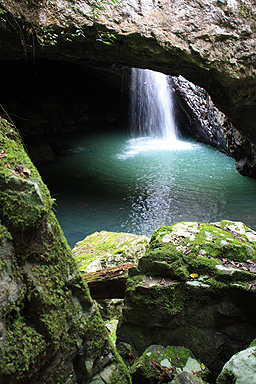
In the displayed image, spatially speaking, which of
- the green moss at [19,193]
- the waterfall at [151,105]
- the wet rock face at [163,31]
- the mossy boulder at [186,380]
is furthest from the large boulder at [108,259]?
the waterfall at [151,105]

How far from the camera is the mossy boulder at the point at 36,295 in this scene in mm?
1328

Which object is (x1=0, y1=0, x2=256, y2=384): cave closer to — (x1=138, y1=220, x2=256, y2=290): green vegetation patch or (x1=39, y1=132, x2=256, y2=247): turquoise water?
(x1=39, y1=132, x2=256, y2=247): turquoise water

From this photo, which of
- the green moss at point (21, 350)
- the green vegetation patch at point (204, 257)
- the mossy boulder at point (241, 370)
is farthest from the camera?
the green vegetation patch at point (204, 257)

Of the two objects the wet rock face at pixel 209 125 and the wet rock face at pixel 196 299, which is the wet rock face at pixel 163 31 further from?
the wet rock face at pixel 209 125

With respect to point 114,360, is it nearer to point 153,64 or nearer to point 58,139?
point 153,64

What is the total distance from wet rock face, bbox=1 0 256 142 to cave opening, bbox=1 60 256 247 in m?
1.76

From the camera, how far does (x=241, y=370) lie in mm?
1682

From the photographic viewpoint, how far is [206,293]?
101 inches

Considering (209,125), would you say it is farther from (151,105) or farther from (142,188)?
(142,188)

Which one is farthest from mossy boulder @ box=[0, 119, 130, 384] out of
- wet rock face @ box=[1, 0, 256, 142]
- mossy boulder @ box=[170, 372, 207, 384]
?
wet rock face @ box=[1, 0, 256, 142]

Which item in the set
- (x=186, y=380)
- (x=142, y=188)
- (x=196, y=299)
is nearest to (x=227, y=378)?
(x=186, y=380)

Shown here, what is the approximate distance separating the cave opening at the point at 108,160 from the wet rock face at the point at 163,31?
1762mm

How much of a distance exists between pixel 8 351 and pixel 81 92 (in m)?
16.9

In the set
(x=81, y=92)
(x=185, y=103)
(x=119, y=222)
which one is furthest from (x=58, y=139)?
(x=119, y=222)
